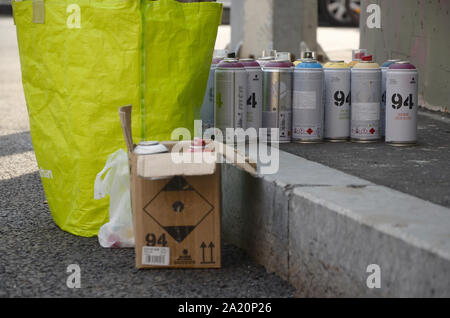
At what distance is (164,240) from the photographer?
2.75m

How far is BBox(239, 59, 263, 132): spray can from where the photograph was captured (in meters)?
3.44

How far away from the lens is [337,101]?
352 centimetres

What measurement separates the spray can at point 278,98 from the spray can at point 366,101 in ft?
1.02

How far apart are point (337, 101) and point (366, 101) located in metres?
0.14

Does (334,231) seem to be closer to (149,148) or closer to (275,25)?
(149,148)

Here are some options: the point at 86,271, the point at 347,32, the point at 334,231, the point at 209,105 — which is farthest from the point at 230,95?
the point at 347,32

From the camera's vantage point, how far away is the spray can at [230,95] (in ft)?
11.0

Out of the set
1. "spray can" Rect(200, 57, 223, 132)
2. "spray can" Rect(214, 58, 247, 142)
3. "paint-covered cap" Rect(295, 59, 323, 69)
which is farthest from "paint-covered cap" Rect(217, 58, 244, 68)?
"paint-covered cap" Rect(295, 59, 323, 69)

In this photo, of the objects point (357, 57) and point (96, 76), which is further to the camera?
point (357, 57)

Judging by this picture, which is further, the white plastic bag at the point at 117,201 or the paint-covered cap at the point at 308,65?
the paint-covered cap at the point at 308,65

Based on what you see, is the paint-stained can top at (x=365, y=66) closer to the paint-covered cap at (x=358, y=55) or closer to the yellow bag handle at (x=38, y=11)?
the paint-covered cap at (x=358, y=55)

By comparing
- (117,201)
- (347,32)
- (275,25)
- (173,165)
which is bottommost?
(117,201)

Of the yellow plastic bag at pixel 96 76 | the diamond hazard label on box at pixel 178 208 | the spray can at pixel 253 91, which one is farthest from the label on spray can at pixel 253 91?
the diamond hazard label on box at pixel 178 208
